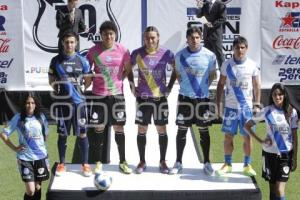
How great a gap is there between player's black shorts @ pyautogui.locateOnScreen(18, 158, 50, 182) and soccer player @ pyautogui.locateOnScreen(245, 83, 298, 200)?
261cm

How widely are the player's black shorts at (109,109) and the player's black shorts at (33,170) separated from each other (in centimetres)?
90

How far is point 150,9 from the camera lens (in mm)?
Result: 11398

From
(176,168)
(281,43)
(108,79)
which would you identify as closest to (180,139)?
(176,168)

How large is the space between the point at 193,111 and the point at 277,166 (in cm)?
121

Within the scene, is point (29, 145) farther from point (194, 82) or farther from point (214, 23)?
point (214, 23)

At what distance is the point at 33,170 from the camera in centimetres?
653

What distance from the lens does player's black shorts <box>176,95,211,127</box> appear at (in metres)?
6.89

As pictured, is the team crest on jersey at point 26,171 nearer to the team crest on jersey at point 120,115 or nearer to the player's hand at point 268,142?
the team crest on jersey at point 120,115

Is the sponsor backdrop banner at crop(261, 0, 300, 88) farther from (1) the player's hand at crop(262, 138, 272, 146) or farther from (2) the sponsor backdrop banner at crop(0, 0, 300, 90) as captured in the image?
(1) the player's hand at crop(262, 138, 272, 146)

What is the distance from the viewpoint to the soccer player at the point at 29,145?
21.3ft

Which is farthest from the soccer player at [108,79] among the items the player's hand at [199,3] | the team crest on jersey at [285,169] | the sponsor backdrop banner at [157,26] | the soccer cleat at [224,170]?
the sponsor backdrop banner at [157,26]

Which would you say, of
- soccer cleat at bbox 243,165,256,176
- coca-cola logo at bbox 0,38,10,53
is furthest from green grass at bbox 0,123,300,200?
coca-cola logo at bbox 0,38,10,53

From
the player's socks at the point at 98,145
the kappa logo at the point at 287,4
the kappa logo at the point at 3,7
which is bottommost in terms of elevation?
the player's socks at the point at 98,145

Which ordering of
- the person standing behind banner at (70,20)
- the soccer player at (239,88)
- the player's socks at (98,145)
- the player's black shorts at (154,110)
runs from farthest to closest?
the person standing behind banner at (70,20) < the player's socks at (98,145) < the player's black shorts at (154,110) < the soccer player at (239,88)
